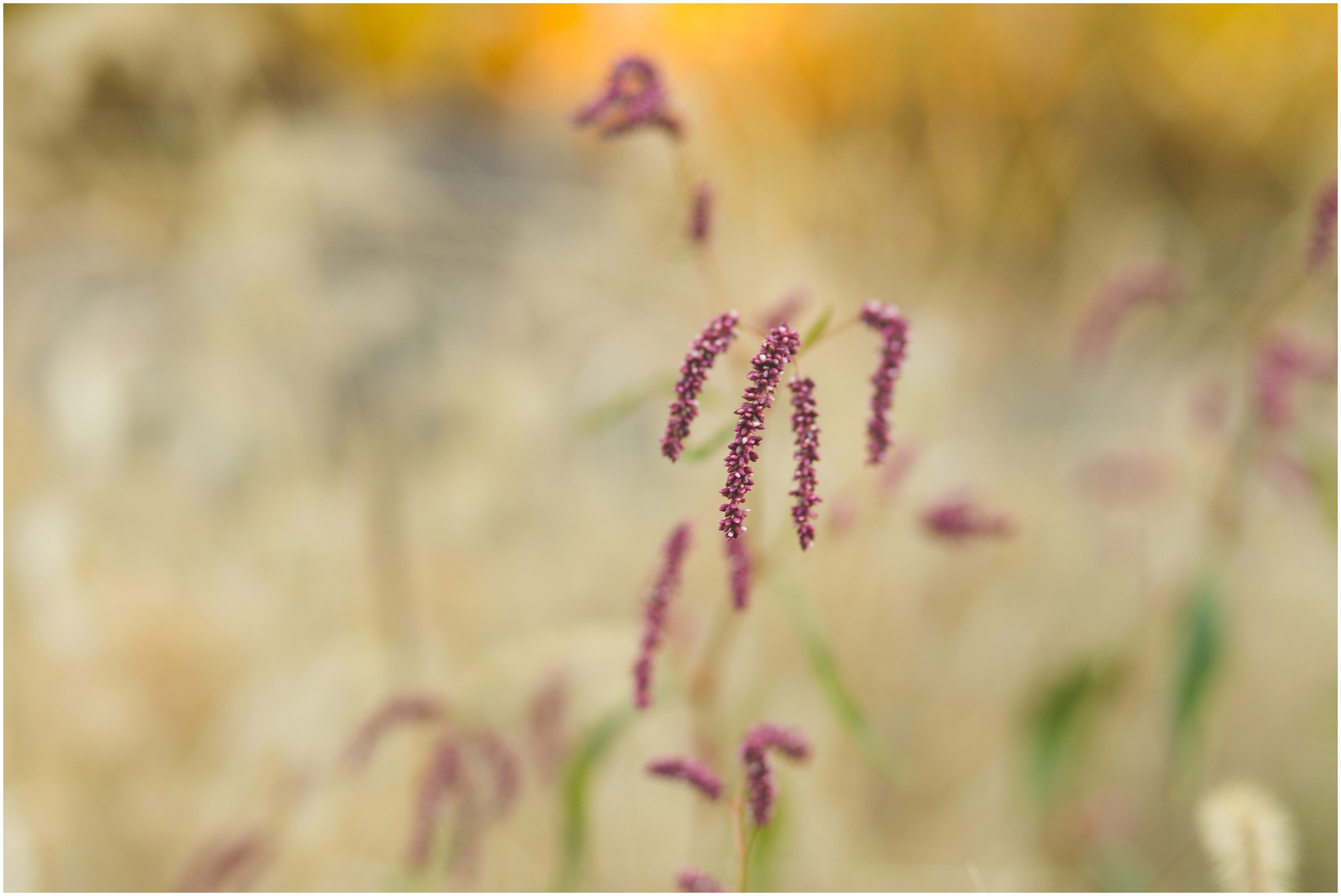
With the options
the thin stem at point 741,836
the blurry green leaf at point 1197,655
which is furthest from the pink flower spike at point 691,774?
the blurry green leaf at point 1197,655

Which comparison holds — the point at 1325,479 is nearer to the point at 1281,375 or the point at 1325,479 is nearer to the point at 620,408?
the point at 1281,375

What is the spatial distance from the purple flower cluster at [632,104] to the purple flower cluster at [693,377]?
9.0 inches

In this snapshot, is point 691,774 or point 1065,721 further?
point 1065,721

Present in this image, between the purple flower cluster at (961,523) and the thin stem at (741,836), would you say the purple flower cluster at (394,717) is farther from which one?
the purple flower cluster at (961,523)

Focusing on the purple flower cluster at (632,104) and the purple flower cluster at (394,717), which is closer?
the purple flower cluster at (632,104)

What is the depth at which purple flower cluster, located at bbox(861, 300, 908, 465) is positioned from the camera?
0.55 m

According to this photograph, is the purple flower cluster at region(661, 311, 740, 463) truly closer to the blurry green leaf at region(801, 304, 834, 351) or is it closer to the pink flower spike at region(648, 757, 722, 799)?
the blurry green leaf at region(801, 304, 834, 351)

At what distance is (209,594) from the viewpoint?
1.71 meters

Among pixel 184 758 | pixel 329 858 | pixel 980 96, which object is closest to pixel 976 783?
pixel 329 858

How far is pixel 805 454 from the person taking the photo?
44 centimetres

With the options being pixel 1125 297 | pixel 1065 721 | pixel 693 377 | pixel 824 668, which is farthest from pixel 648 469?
pixel 693 377

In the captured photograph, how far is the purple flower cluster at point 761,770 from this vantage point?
A: 1.79 ft

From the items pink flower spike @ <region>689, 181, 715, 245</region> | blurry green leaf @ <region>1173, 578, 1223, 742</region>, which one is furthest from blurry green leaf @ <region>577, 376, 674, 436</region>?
blurry green leaf @ <region>1173, 578, 1223, 742</region>

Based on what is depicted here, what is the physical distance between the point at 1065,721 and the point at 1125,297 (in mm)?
524
